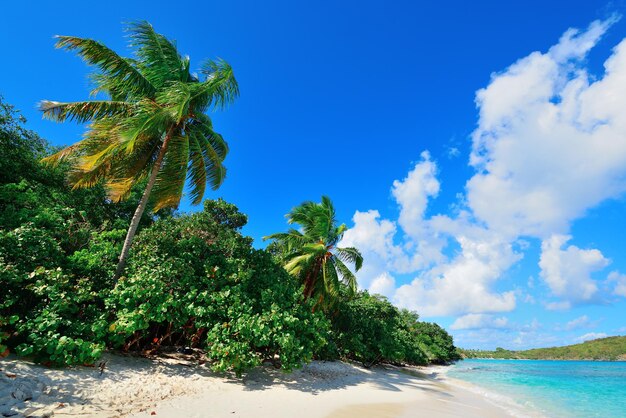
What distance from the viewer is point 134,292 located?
7.60m

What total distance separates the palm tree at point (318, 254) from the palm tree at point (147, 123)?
6.88 meters

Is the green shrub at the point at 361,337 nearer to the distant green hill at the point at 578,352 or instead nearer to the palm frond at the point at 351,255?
the palm frond at the point at 351,255

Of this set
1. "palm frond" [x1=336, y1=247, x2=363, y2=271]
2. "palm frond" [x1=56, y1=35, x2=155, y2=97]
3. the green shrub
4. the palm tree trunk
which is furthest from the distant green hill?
"palm frond" [x1=56, y1=35, x2=155, y2=97]

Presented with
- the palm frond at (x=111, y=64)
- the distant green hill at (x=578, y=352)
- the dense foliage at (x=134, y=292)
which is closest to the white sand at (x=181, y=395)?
the dense foliage at (x=134, y=292)

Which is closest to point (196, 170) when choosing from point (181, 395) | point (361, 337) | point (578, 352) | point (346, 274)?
point (181, 395)

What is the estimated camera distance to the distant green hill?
102 meters

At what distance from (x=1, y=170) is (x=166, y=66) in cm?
722

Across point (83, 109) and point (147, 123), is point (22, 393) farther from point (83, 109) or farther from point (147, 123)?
point (83, 109)

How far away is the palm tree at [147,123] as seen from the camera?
920 cm

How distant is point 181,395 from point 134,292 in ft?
8.69

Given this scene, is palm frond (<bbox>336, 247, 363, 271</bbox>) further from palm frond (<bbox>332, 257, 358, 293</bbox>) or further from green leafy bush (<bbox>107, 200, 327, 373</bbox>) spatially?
green leafy bush (<bbox>107, 200, 327, 373</bbox>)

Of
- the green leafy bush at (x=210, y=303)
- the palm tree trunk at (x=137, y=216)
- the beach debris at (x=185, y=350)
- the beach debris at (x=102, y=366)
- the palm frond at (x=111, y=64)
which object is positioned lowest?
the beach debris at (x=102, y=366)

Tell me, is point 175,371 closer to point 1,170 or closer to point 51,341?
point 51,341

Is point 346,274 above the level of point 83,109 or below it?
below
